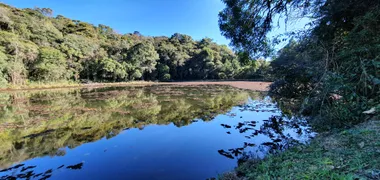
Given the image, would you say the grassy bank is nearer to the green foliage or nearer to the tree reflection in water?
the tree reflection in water

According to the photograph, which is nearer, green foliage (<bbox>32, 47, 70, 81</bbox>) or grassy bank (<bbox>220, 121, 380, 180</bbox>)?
grassy bank (<bbox>220, 121, 380, 180</bbox>)

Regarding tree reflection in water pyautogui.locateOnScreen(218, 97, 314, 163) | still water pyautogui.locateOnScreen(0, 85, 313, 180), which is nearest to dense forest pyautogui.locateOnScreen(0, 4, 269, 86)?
tree reflection in water pyautogui.locateOnScreen(218, 97, 314, 163)

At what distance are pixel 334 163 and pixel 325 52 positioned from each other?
3020 mm

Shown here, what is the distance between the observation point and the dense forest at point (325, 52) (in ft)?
9.68

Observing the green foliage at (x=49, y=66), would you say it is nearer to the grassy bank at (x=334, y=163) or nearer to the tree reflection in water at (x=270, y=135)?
the tree reflection in water at (x=270, y=135)

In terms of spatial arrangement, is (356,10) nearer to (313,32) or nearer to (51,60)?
(313,32)

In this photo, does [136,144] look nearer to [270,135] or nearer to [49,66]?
[270,135]

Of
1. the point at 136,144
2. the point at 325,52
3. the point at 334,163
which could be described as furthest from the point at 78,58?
the point at 334,163

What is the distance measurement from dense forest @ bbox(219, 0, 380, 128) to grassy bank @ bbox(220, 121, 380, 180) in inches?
25.8

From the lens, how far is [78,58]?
25.4 metres

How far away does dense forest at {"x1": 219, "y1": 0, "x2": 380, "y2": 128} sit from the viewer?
9.68 feet

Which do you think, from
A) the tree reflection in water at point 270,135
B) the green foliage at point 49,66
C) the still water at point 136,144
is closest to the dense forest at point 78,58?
the green foliage at point 49,66

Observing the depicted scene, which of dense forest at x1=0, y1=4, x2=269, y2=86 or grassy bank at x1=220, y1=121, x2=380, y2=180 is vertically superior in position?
dense forest at x1=0, y1=4, x2=269, y2=86

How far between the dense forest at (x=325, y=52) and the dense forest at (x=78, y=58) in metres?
1.00
